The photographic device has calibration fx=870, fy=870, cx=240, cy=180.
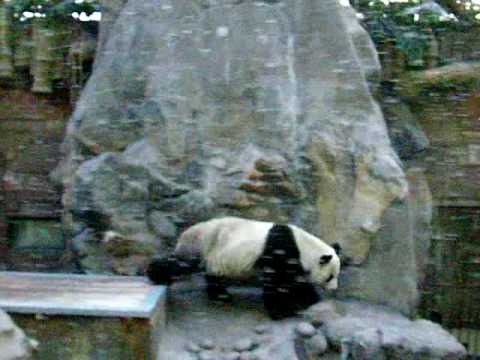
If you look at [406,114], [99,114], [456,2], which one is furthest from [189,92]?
[456,2]

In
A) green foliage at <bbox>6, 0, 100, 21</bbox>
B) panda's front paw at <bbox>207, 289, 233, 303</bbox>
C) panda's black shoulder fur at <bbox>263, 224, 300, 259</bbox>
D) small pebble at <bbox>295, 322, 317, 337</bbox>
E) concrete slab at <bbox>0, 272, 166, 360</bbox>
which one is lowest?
small pebble at <bbox>295, 322, 317, 337</bbox>

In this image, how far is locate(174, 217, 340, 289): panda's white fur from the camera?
3811 mm

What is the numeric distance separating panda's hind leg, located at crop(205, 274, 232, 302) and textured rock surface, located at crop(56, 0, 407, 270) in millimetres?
411

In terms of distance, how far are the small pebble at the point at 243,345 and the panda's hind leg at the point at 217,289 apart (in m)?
0.35

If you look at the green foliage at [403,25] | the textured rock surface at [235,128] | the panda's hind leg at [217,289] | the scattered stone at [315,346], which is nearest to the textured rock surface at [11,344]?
the scattered stone at [315,346]

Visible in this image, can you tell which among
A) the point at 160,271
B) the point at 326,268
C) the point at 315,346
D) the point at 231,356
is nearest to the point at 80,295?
the point at 160,271

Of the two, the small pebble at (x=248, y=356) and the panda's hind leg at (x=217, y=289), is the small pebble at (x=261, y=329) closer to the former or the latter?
the small pebble at (x=248, y=356)

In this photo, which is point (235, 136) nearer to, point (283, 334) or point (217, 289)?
point (217, 289)

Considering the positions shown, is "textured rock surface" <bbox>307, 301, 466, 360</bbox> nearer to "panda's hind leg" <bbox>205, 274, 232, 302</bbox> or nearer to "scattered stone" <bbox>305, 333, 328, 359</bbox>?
"scattered stone" <bbox>305, 333, 328, 359</bbox>

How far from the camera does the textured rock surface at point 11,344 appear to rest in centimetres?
202

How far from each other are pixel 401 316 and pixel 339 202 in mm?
630

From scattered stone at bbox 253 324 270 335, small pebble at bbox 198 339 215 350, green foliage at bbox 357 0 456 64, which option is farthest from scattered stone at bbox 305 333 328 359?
green foliage at bbox 357 0 456 64

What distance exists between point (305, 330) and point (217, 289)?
49 cm

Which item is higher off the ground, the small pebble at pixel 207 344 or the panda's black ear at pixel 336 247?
the panda's black ear at pixel 336 247
